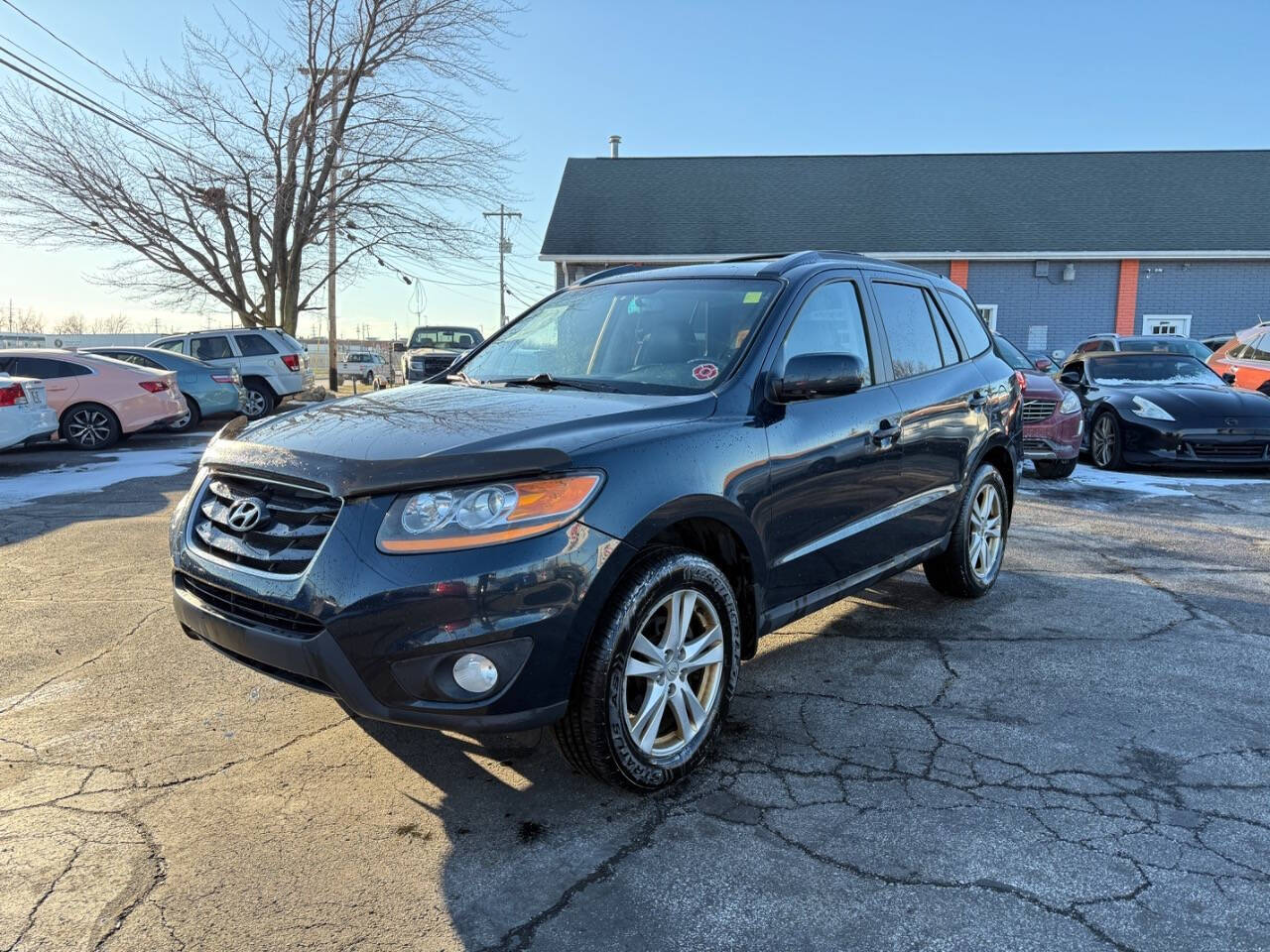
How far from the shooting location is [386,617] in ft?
7.85

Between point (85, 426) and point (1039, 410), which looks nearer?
point (1039, 410)

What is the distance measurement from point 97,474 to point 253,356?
761 cm

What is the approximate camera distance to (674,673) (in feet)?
9.50

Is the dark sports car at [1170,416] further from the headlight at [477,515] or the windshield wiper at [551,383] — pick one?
the headlight at [477,515]

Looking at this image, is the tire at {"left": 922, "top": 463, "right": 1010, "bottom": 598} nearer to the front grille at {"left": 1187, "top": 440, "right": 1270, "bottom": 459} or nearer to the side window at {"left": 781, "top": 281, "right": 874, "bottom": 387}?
the side window at {"left": 781, "top": 281, "right": 874, "bottom": 387}

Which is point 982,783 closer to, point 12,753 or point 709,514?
point 709,514

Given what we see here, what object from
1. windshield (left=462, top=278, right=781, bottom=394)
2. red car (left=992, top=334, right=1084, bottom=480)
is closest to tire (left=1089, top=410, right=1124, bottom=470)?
red car (left=992, top=334, right=1084, bottom=480)

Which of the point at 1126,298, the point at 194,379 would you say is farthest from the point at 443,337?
the point at 1126,298

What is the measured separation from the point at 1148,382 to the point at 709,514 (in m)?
9.75

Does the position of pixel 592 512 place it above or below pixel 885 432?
below

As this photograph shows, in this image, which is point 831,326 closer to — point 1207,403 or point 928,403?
point 928,403

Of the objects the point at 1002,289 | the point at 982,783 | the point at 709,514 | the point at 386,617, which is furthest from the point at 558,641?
the point at 1002,289

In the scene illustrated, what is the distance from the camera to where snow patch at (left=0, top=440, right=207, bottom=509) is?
28.0 feet

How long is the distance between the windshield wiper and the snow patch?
20.8 ft
